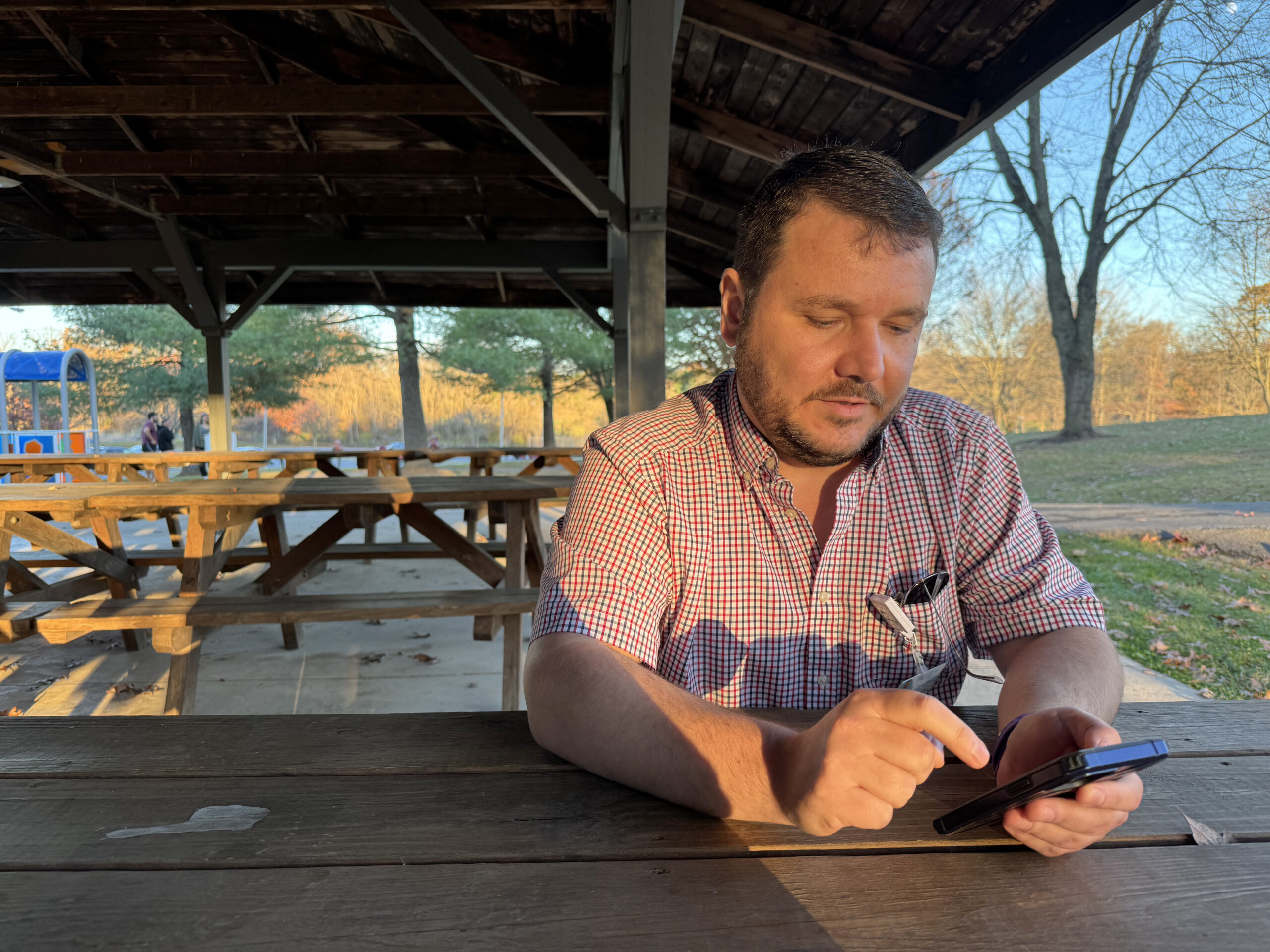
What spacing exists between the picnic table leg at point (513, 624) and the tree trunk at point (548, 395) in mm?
13797

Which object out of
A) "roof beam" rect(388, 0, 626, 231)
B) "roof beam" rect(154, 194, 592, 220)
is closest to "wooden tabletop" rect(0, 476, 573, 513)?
"roof beam" rect(388, 0, 626, 231)

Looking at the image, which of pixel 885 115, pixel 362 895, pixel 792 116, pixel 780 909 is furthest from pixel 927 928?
pixel 792 116

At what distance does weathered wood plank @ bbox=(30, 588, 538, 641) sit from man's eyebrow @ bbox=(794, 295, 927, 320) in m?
1.88

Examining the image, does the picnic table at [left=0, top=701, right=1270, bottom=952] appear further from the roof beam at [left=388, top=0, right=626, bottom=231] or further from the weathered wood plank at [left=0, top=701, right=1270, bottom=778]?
the roof beam at [left=388, top=0, right=626, bottom=231]

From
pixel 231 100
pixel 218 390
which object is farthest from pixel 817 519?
pixel 218 390

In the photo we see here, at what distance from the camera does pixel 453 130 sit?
6.89 meters

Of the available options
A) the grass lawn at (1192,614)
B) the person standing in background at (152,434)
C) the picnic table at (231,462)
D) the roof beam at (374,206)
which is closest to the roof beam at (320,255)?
the roof beam at (374,206)

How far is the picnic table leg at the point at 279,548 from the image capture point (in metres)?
4.05

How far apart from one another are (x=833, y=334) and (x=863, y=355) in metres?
0.05

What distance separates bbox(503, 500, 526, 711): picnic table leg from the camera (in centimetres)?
306

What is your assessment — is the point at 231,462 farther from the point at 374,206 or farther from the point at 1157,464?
the point at 1157,464

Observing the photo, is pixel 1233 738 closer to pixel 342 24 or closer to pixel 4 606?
pixel 4 606

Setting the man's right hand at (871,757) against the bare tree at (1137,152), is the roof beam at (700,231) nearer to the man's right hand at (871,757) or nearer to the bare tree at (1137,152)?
the bare tree at (1137,152)

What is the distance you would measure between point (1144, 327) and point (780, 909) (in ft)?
24.5
